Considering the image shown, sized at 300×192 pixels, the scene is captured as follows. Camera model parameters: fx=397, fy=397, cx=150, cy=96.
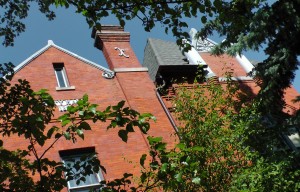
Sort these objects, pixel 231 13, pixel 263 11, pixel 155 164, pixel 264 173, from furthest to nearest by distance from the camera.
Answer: pixel 263 11 → pixel 264 173 → pixel 231 13 → pixel 155 164

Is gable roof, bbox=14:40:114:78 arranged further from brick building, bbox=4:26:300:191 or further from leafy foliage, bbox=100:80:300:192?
leafy foliage, bbox=100:80:300:192

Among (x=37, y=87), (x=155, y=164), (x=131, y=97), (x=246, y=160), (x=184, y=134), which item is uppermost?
(x=37, y=87)

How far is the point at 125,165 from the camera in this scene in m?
A: 12.0

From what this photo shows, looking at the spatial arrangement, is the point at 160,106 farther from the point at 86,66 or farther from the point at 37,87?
the point at 37,87

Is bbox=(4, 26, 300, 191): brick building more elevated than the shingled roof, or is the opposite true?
the shingled roof

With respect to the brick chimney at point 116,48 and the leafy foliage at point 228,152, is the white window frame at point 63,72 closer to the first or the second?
the brick chimney at point 116,48

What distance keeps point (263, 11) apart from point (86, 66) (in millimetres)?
6980

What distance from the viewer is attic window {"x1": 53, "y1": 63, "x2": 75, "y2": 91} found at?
14.0m

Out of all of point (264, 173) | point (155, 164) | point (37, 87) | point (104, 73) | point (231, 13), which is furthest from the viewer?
point (104, 73)

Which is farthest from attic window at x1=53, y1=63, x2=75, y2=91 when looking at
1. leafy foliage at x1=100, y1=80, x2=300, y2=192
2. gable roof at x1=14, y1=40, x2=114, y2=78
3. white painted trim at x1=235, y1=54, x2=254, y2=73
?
white painted trim at x1=235, y1=54, x2=254, y2=73

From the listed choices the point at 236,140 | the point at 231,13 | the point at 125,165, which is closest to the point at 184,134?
the point at 236,140

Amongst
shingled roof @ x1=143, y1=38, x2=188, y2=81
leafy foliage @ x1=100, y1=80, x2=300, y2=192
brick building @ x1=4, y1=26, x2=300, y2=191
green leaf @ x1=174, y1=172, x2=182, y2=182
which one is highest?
shingled roof @ x1=143, y1=38, x2=188, y2=81

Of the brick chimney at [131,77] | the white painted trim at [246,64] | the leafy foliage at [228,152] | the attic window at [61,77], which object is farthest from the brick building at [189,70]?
the attic window at [61,77]

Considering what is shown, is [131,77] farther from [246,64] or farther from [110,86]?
[246,64]
